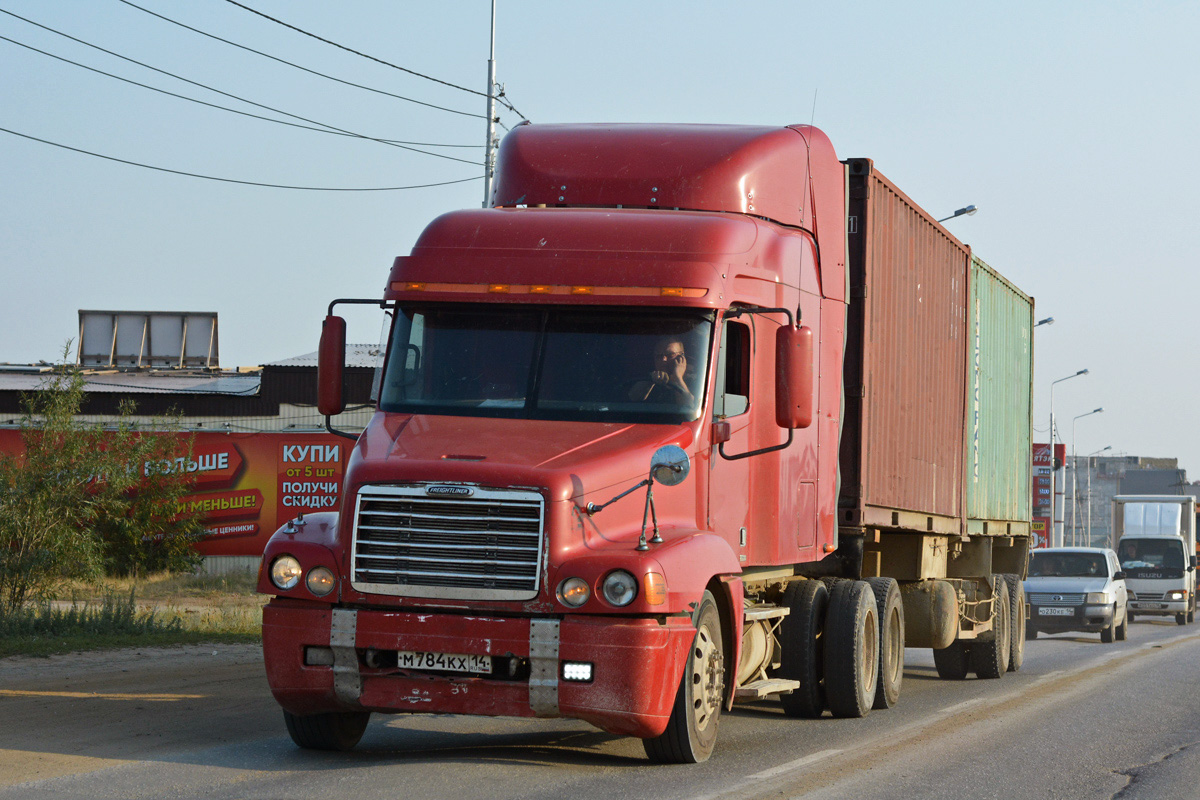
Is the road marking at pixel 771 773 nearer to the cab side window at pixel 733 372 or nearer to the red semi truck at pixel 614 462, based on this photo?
the red semi truck at pixel 614 462

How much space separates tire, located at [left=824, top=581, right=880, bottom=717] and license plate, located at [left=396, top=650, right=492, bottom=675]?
435cm

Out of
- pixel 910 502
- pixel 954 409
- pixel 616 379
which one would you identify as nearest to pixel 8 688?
pixel 616 379

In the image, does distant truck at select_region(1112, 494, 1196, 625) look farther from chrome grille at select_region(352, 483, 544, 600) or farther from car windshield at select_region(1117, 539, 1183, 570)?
chrome grille at select_region(352, 483, 544, 600)

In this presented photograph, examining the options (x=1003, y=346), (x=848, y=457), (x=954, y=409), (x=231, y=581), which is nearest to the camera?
(x=848, y=457)

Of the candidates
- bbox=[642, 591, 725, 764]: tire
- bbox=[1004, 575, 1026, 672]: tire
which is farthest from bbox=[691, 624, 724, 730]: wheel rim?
bbox=[1004, 575, 1026, 672]: tire

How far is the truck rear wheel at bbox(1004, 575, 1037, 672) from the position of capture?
18391 millimetres

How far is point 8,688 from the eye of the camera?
12133 millimetres

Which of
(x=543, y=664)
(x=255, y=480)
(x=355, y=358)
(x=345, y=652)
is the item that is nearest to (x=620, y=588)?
(x=543, y=664)

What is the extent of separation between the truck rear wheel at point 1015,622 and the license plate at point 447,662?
1191cm

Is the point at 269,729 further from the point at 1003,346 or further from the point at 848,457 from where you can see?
the point at 1003,346

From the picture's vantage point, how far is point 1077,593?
27844 mm

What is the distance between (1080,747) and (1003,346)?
30.5ft

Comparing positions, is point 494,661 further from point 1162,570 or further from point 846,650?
point 1162,570

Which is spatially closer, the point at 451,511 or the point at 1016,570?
the point at 451,511
